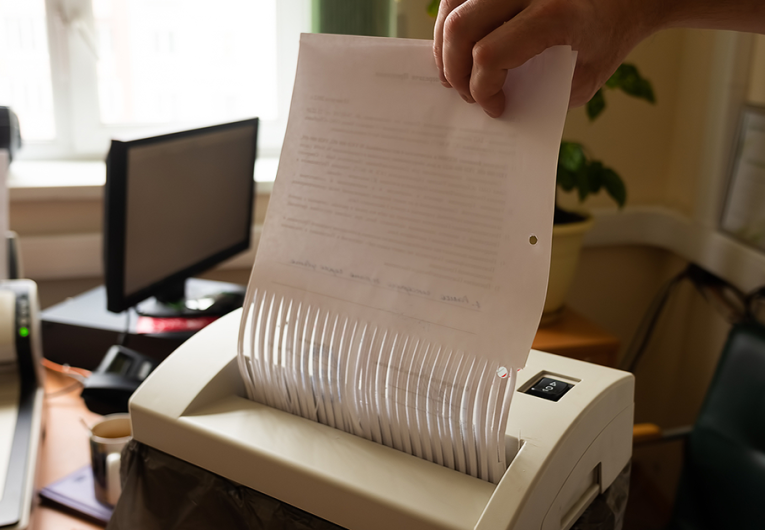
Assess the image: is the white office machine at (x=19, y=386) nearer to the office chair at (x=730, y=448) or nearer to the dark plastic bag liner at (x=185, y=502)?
the dark plastic bag liner at (x=185, y=502)

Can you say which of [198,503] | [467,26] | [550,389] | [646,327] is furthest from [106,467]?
[646,327]

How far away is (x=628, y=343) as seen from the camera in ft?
6.34

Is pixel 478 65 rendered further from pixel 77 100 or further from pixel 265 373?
pixel 77 100

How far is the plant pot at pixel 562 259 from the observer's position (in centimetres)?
137

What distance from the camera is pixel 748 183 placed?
1.48 metres

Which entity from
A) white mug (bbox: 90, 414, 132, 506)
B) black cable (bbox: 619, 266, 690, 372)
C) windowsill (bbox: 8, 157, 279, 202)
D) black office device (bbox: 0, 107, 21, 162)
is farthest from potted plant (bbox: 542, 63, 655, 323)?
black office device (bbox: 0, 107, 21, 162)

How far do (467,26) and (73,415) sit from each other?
0.95m

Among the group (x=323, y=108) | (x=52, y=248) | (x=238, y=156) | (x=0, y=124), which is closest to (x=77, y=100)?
(x=0, y=124)

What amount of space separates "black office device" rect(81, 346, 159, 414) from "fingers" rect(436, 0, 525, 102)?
2.57 ft

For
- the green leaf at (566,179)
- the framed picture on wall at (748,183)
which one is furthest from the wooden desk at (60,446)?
the framed picture on wall at (748,183)

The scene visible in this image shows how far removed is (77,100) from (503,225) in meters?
1.61

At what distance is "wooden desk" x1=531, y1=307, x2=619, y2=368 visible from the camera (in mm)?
1350

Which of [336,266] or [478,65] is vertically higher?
[478,65]

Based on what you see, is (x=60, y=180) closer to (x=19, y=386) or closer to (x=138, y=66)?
(x=138, y=66)
